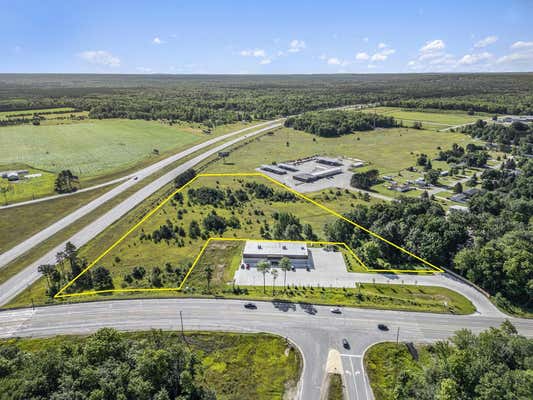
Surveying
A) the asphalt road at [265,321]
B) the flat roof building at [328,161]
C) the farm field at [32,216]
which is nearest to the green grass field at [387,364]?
the asphalt road at [265,321]

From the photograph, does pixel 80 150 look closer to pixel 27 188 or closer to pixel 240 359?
pixel 27 188

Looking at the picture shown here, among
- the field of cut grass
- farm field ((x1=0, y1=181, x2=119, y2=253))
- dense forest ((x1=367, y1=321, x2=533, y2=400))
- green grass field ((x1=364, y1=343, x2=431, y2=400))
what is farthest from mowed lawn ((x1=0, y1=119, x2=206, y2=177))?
dense forest ((x1=367, y1=321, x2=533, y2=400))

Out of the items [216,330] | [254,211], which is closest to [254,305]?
[216,330]

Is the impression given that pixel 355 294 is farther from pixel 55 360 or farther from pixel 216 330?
pixel 55 360

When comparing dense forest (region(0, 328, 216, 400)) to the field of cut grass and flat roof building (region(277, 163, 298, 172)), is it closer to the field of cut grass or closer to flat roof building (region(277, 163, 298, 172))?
the field of cut grass

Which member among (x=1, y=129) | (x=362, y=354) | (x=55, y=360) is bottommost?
(x=362, y=354)

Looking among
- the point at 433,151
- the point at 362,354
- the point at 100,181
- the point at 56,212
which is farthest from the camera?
the point at 433,151

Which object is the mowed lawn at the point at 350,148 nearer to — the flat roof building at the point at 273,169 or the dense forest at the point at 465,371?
the flat roof building at the point at 273,169
